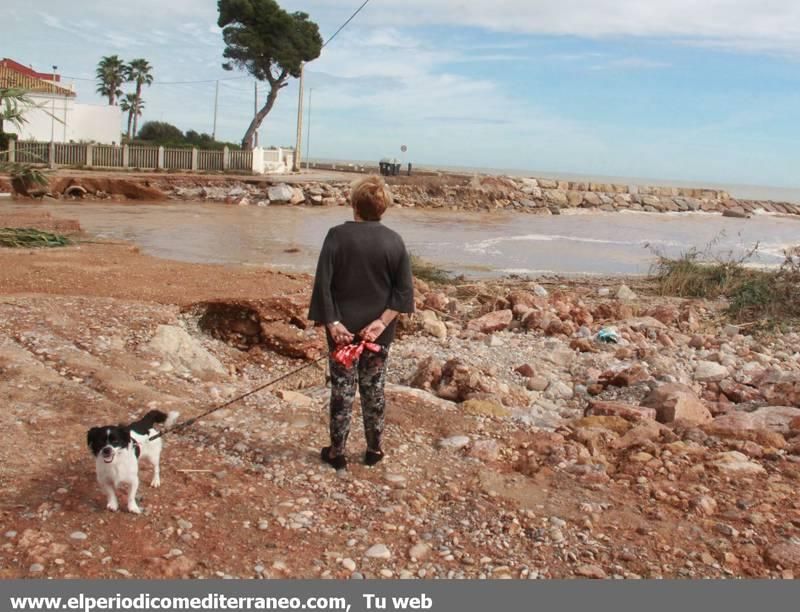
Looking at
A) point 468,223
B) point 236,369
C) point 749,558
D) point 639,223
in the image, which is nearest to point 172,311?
point 236,369

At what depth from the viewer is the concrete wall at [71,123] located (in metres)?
39.3

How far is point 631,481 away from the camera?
459 centimetres

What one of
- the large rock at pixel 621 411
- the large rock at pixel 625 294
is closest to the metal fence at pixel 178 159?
the large rock at pixel 625 294

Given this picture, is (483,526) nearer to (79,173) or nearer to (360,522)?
(360,522)

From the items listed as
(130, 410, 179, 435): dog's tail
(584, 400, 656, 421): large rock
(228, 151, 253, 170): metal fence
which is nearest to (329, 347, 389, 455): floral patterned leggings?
(130, 410, 179, 435): dog's tail

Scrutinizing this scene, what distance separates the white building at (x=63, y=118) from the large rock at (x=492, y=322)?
3509 cm

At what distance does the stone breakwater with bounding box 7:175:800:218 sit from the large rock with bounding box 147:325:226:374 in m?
24.6

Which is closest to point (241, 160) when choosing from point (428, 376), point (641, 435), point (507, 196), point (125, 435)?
point (507, 196)

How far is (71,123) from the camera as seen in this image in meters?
41.6

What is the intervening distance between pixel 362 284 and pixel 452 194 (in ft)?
130

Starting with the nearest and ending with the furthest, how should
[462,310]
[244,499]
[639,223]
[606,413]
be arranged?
[244,499], [606,413], [462,310], [639,223]

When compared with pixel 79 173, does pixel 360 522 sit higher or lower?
lower

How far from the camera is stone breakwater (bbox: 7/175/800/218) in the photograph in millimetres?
31625

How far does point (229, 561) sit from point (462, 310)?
7819 mm
